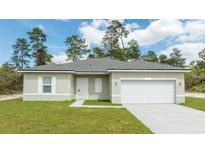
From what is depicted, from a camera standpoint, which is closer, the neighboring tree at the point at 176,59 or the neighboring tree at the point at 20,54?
the neighboring tree at the point at 20,54

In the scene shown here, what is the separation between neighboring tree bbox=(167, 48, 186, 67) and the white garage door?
36706mm

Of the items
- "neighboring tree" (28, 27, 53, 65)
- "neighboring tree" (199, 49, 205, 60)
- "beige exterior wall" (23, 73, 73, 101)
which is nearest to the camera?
"beige exterior wall" (23, 73, 73, 101)

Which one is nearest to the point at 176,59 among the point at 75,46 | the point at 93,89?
the point at 75,46

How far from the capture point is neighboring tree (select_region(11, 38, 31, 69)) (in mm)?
39656

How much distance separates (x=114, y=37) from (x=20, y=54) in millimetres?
19695

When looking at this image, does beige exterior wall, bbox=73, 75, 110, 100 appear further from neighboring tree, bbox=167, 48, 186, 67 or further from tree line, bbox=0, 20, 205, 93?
neighboring tree, bbox=167, 48, 186, 67

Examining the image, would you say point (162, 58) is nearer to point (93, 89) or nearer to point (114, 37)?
point (114, 37)

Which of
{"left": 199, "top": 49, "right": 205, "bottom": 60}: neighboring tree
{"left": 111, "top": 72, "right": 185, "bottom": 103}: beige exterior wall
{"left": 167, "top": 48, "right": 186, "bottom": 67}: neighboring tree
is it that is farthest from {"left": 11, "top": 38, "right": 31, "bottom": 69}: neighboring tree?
{"left": 199, "top": 49, "right": 205, "bottom": 60}: neighboring tree

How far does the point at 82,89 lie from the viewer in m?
18.9

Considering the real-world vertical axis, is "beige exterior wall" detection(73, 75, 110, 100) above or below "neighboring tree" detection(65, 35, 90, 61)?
below

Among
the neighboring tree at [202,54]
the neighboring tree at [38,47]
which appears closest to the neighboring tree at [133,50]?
the neighboring tree at [38,47]

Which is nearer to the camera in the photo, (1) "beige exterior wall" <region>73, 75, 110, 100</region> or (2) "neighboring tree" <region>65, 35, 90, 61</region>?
(1) "beige exterior wall" <region>73, 75, 110, 100</region>

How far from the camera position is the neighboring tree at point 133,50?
4141 cm

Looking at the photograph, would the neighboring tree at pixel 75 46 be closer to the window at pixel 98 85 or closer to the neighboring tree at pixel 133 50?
the neighboring tree at pixel 133 50
